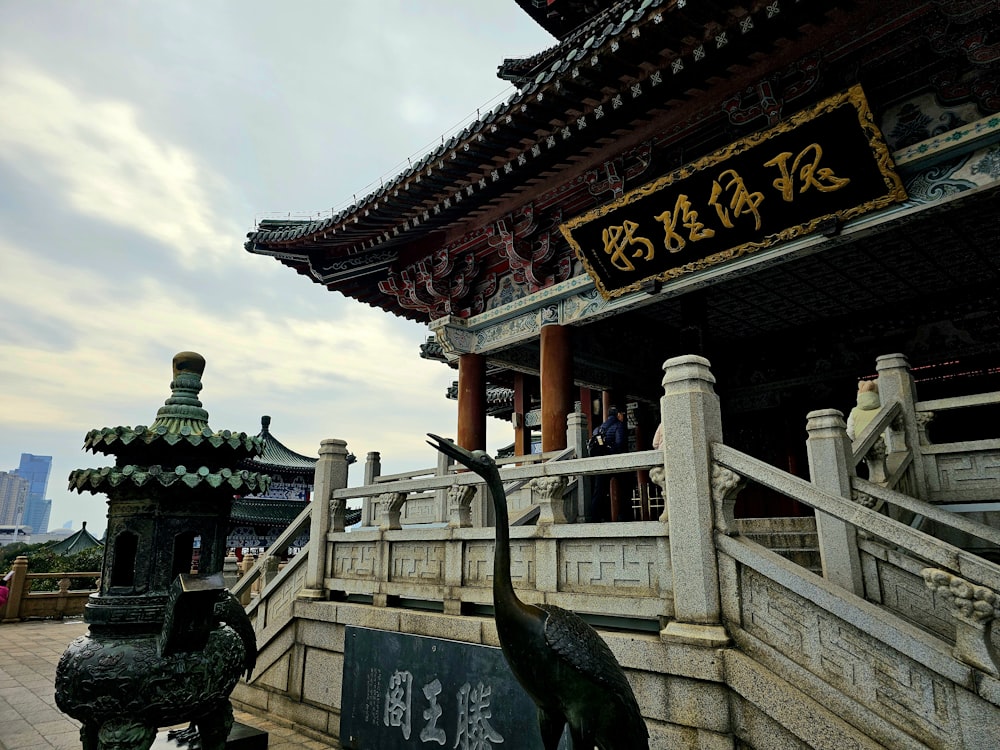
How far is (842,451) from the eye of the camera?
4.79 metres

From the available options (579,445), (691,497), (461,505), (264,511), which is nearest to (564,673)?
(691,497)

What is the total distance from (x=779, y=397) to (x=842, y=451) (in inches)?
324

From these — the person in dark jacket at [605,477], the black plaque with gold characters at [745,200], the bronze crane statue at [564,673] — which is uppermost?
the black plaque with gold characters at [745,200]

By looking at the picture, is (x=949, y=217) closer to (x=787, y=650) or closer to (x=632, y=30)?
(x=632, y=30)

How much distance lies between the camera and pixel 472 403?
36.7 feet

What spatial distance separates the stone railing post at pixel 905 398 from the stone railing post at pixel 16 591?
811 inches

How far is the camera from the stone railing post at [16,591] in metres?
16.5

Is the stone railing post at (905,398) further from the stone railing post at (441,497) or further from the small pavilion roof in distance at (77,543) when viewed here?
the small pavilion roof in distance at (77,543)

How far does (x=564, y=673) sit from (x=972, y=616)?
197 centimetres

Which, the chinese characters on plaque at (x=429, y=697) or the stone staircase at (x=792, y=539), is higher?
the stone staircase at (x=792, y=539)

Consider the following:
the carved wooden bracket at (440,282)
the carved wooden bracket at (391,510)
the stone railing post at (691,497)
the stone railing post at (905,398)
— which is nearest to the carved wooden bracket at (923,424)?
the stone railing post at (905,398)

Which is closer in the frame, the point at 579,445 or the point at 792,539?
the point at 792,539

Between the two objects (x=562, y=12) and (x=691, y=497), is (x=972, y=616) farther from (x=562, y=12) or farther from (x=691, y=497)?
(x=562, y=12)

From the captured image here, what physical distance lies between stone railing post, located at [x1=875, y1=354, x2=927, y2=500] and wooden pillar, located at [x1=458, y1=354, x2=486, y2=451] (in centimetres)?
632
